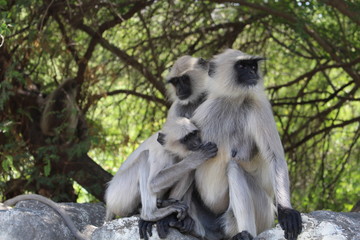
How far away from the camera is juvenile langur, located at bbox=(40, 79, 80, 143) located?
5.61 m

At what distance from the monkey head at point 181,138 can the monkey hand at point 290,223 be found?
2.21ft

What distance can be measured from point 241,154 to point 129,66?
292 cm

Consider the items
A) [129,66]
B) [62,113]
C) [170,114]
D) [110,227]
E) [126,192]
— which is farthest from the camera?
[129,66]

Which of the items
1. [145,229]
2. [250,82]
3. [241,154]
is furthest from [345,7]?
[145,229]

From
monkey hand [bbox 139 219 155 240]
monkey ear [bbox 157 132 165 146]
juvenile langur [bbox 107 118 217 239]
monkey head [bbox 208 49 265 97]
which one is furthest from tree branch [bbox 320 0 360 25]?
monkey hand [bbox 139 219 155 240]

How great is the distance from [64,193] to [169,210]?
86.8 inches

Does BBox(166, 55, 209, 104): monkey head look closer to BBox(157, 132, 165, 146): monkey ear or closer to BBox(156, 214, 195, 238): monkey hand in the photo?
BBox(157, 132, 165, 146): monkey ear

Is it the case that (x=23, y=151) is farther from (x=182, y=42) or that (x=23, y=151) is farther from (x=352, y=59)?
(x=352, y=59)

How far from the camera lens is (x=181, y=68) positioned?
4.51m

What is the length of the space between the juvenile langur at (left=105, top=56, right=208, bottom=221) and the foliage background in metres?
0.86

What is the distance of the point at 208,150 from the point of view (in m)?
3.67

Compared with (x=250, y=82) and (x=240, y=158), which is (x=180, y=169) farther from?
(x=250, y=82)

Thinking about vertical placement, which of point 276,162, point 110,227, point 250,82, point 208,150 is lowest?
point 110,227

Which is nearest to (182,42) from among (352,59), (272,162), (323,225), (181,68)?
(352,59)
